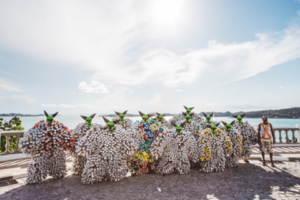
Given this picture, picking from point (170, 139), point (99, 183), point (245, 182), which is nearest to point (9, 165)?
point (99, 183)

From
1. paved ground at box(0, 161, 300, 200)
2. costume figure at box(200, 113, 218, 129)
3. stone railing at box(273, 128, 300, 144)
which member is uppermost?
costume figure at box(200, 113, 218, 129)

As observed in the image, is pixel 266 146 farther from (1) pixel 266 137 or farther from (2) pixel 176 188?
(2) pixel 176 188

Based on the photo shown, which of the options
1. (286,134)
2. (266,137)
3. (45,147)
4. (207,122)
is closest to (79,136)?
(45,147)

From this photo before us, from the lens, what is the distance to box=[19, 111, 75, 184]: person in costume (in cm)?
434

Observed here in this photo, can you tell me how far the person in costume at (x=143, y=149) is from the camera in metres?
4.89

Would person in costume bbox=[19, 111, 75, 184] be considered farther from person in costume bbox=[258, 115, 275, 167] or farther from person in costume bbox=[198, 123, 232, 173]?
person in costume bbox=[258, 115, 275, 167]

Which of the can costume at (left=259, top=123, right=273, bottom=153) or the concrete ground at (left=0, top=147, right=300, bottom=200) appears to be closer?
the concrete ground at (left=0, top=147, right=300, bottom=200)

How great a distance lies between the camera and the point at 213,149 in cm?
531

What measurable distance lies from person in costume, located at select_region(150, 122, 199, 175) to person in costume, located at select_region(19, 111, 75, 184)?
2.61 meters

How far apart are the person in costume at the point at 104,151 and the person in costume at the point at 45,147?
0.60 m

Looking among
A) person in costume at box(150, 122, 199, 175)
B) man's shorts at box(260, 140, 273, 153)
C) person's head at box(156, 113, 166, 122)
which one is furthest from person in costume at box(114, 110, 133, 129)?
man's shorts at box(260, 140, 273, 153)

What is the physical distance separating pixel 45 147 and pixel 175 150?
3528 mm

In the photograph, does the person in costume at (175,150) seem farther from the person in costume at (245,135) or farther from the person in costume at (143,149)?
the person in costume at (245,135)

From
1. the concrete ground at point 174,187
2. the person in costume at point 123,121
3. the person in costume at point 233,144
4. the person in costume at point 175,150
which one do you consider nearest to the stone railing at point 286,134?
the concrete ground at point 174,187
